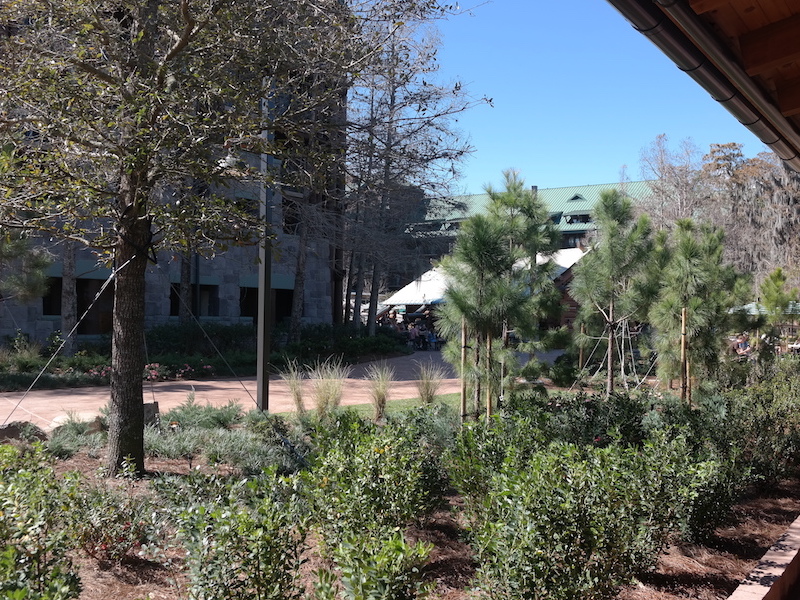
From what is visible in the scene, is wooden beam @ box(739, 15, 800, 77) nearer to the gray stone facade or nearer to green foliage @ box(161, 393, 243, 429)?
green foliage @ box(161, 393, 243, 429)

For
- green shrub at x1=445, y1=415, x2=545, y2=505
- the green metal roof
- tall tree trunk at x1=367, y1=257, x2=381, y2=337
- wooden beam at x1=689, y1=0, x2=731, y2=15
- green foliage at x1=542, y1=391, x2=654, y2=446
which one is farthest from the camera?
the green metal roof

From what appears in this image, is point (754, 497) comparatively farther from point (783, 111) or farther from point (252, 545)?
point (252, 545)

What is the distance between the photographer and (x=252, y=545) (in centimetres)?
255

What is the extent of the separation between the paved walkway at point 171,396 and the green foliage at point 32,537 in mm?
4529

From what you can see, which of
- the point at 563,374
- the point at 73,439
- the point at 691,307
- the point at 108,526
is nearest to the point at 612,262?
the point at 691,307

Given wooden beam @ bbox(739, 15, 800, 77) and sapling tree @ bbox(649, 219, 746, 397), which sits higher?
wooden beam @ bbox(739, 15, 800, 77)

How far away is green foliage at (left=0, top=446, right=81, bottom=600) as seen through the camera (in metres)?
2.18

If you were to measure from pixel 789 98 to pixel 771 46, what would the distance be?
1025 mm

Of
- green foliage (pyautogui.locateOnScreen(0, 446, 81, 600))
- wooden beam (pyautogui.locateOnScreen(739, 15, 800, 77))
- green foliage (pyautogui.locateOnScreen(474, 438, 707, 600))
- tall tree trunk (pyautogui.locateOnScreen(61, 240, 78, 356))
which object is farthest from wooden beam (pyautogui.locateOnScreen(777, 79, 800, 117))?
tall tree trunk (pyautogui.locateOnScreen(61, 240, 78, 356))

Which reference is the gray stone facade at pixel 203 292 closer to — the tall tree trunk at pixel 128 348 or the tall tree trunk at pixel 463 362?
the tall tree trunk at pixel 463 362

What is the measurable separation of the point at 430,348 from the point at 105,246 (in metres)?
20.4

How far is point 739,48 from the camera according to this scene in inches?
146

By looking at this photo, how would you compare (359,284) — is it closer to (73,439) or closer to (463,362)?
(463,362)

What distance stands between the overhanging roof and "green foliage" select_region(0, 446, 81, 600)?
104 inches
